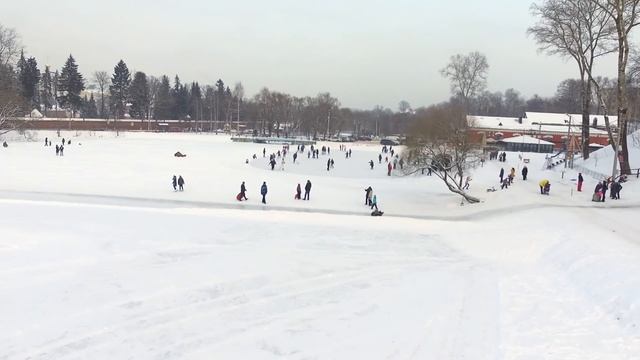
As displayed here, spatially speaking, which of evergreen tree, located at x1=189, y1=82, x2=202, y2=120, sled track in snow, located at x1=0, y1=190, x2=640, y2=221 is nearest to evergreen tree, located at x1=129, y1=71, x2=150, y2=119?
evergreen tree, located at x1=189, y1=82, x2=202, y2=120

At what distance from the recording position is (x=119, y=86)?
113 metres

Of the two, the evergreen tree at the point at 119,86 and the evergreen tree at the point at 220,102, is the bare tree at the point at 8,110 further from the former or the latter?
the evergreen tree at the point at 220,102

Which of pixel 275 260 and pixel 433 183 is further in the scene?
pixel 433 183

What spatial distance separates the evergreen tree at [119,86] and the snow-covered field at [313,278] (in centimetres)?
9174

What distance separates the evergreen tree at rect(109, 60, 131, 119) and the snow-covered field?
9174 centimetres

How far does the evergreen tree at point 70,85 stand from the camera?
3863 inches

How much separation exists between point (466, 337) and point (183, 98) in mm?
126729

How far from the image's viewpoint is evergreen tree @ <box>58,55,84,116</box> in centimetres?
9812

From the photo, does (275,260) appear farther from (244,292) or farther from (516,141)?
(516,141)

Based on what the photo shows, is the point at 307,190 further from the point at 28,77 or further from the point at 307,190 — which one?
the point at 28,77

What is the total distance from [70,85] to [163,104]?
24.6 metres

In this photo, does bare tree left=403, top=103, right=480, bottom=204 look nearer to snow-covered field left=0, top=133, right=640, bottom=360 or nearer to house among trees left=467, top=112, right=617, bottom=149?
snow-covered field left=0, top=133, right=640, bottom=360

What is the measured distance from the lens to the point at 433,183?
120 feet

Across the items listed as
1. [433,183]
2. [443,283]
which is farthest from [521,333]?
[433,183]
